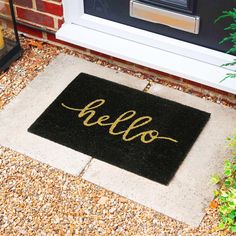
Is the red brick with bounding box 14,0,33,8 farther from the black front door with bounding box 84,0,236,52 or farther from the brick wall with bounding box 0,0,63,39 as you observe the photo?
the black front door with bounding box 84,0,236,52

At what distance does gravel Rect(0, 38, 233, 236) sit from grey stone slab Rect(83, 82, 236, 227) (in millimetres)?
48

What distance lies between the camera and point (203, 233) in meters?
3.00

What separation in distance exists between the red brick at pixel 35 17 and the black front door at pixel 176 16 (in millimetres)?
341

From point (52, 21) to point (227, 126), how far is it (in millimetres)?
1502

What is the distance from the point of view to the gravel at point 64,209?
303 cm

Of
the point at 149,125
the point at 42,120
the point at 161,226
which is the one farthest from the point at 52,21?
the point at 161,226

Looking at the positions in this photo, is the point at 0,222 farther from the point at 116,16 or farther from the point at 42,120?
the point at 116,16

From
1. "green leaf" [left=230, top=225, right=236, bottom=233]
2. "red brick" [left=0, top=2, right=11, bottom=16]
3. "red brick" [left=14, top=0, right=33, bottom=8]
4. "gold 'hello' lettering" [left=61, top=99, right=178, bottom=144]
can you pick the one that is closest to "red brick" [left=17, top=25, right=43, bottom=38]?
"red brick" [left=14, top=0, right=33, bottom=8]

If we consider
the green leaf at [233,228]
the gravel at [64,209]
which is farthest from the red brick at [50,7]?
the green leaf at [233,228]

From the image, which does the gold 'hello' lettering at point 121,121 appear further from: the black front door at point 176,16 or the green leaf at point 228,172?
the black front door at point 176,16

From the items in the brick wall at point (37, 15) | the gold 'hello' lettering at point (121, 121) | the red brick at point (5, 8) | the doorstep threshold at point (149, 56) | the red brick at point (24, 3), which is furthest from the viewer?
the red brick at point (24, 3)

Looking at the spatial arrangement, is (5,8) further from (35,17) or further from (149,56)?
(149,56)

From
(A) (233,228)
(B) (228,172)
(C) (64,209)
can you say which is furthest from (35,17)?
(A) (233,228)

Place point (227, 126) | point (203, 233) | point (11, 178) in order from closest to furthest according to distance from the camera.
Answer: point (203, 233), point (11, 178), point (227, 126)
